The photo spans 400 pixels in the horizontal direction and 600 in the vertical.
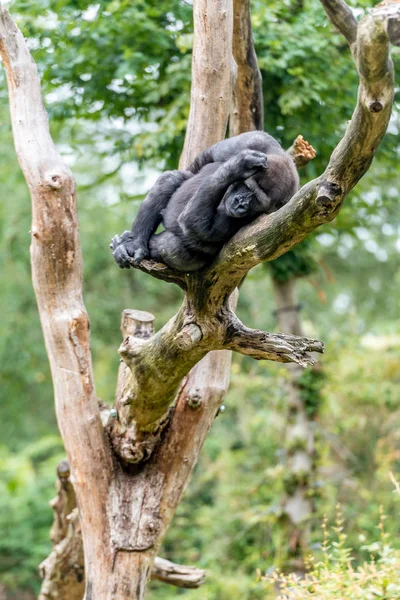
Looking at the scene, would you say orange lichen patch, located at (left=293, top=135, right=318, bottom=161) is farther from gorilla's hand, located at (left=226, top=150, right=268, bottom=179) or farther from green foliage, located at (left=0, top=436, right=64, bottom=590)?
green foliage, located at (left=0, top=436, right=64, bottom=590)

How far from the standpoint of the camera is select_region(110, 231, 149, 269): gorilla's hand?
3.14 metres

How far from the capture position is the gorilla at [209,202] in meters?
2.74

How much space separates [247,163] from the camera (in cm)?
268

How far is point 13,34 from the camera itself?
3.83 meters

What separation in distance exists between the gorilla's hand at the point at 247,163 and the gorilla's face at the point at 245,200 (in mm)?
55

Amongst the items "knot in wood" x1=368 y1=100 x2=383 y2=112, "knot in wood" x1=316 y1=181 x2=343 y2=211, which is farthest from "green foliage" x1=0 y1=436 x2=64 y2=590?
"knot in wood" x1=368 y1=100 x2=383 y2=112

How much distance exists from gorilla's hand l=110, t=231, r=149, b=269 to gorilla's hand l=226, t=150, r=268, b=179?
645 millimetres

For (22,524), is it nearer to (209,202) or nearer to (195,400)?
(195,400)

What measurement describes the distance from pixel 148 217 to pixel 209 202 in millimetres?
512

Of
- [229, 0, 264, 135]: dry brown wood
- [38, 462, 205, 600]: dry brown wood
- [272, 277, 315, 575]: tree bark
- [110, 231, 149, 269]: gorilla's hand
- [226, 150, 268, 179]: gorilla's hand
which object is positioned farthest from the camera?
[272, 277, 315, 575]: tree bark

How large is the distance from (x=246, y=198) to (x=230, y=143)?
51 cm

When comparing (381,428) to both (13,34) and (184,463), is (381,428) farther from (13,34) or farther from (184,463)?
(13,34)

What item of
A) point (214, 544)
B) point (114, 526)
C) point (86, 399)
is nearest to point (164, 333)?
point (86, 399)

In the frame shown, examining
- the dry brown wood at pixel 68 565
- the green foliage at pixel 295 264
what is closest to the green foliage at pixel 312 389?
the green foliage at pixel 295 264
